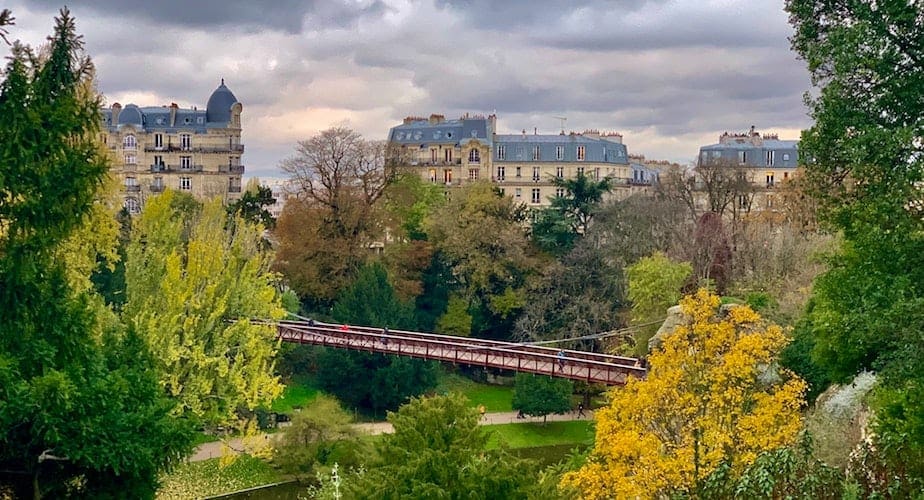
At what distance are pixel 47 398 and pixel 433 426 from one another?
439 centimetres

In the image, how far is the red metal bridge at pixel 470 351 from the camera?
72.0 feet

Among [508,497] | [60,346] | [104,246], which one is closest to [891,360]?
[508,497]

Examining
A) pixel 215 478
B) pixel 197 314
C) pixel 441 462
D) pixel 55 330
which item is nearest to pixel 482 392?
pixel 215 478

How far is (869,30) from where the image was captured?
27.1ft

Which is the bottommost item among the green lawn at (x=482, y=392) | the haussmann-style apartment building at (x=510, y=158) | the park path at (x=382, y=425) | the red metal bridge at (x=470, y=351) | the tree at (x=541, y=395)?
the park path at (x=382, y=425)

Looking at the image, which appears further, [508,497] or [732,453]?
[732,453]

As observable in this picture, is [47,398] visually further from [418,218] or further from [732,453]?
[418,218]

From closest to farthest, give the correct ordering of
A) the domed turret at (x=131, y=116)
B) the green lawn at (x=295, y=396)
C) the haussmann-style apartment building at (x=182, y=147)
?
the green lawn at (x=295, y=396), the haussmann-style apartment building at (x=182, y=147), the domed turret at (x=131, y=116)

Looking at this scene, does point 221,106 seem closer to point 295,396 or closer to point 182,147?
point 182,147

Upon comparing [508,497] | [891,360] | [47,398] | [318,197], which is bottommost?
[508,497]

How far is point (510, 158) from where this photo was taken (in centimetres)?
4769

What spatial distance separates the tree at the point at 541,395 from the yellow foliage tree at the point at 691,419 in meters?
14.9

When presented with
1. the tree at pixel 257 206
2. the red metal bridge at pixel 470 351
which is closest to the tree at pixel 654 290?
the red metal bridge at pixel 470 351

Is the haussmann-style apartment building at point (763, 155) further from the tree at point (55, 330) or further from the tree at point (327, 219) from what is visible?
the tree at point (55, 330)
